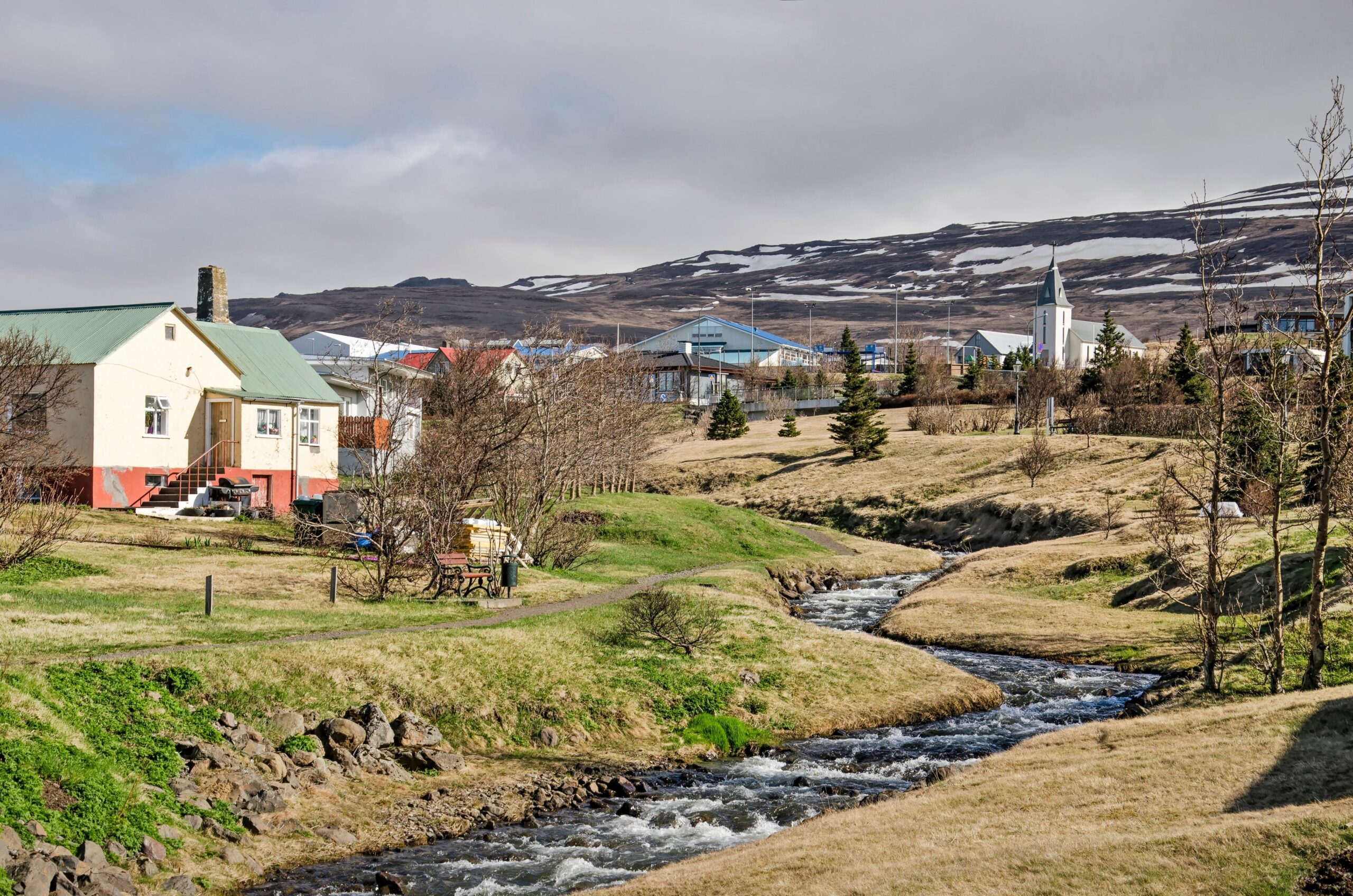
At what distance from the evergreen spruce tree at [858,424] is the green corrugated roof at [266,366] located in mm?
39479

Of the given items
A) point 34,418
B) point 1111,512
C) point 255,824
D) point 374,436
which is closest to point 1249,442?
point 374,436

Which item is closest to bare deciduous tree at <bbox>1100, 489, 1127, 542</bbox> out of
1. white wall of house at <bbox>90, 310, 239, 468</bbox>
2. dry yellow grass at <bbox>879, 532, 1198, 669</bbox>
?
dry yellow grass at <bbox>879, 532, 1198, 669</bbox>

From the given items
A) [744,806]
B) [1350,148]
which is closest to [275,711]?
[744,806]

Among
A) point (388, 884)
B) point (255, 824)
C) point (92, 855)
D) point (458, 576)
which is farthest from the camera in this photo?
point (458, 576)

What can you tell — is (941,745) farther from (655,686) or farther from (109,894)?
(109,894)

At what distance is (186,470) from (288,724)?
90.3 feet

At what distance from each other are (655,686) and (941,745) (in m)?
5.59

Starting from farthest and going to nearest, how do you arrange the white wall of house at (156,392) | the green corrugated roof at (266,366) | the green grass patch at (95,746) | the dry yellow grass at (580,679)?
1. the green corrugated roof at (266,366)
2. the white wall of house at (156,392)
3. the dry yellow grass at (580,679)
4. the green grass patch at (95,746)

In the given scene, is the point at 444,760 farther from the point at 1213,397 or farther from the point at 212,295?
the point at 212,295

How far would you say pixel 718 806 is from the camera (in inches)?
657

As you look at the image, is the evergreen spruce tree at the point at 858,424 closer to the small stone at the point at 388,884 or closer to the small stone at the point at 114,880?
the small stone at the point at 388,884

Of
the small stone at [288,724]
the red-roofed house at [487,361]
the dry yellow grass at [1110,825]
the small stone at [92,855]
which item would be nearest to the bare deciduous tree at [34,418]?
the red-roofed house at [487,361]

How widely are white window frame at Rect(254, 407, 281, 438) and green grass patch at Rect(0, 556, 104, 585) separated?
17.1 metres

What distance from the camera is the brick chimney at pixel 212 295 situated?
52062 millimetres
